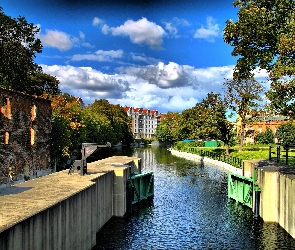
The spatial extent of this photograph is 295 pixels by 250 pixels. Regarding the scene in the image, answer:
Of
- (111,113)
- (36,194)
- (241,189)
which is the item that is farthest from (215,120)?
(111,113)

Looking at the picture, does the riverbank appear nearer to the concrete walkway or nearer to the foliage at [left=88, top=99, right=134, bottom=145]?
the concrete walkway

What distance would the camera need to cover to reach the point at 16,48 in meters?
51.1

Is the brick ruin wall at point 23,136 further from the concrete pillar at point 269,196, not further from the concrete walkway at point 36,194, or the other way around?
the concrete pillar at point 269,196

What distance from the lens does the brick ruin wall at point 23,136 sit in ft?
114

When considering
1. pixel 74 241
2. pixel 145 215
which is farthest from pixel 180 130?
pixel 74 241

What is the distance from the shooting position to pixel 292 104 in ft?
71.2

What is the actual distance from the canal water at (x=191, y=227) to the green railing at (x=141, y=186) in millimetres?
615

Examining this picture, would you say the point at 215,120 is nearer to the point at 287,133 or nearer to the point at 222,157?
the point at 222,157

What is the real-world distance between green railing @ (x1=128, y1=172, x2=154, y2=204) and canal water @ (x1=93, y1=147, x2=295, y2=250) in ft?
2.02

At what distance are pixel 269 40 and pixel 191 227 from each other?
12886 mm

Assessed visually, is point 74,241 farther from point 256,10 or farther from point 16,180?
point 16,180

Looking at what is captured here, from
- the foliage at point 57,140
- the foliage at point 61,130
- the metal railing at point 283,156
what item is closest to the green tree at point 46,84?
the foliage at point 61,130

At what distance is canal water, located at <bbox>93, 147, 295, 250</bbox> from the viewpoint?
19.4 metres

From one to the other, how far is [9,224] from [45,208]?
2162 mm
